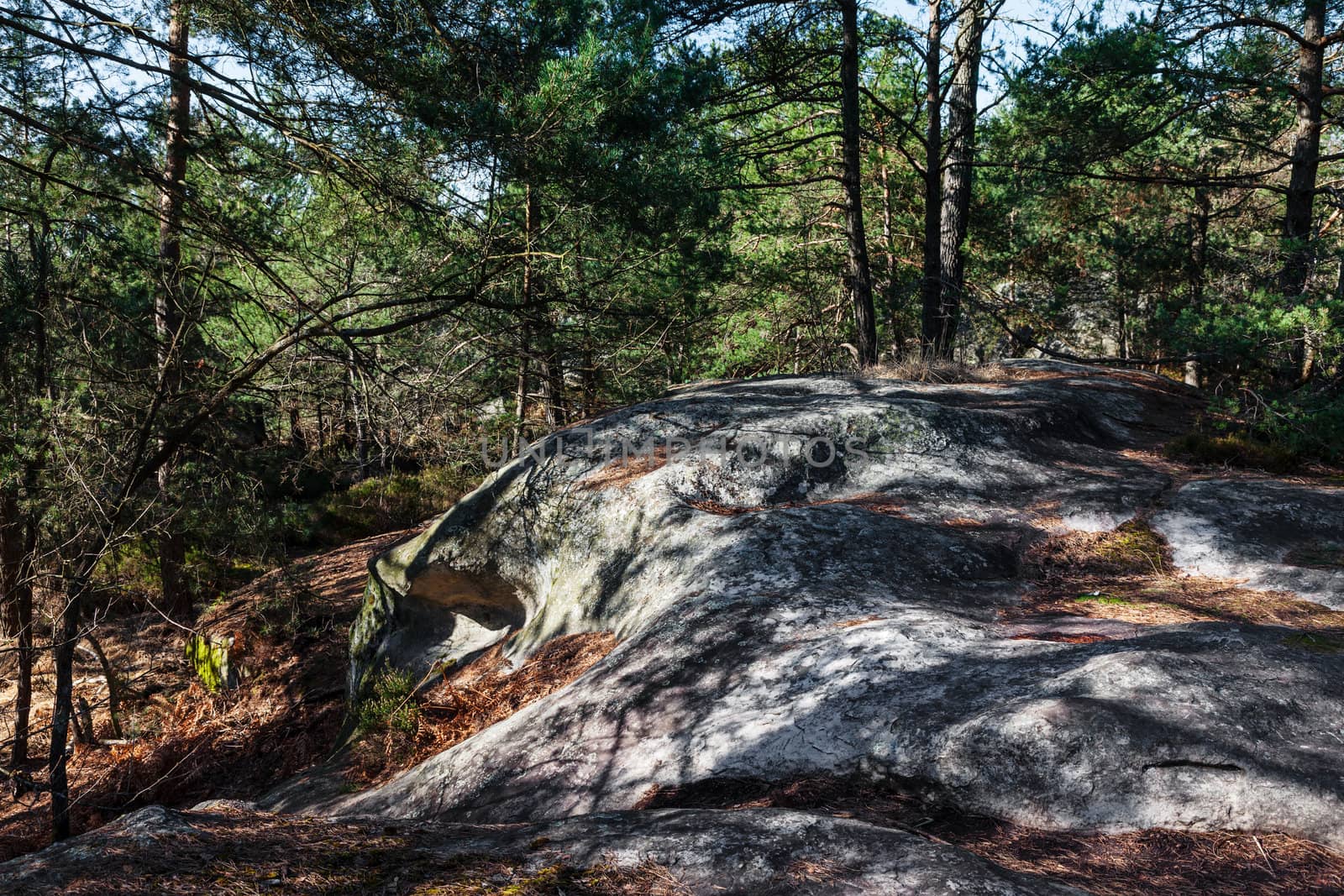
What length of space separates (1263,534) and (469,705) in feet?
18.9

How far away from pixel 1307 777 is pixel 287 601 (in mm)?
9560

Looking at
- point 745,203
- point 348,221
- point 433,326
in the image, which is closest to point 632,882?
point 348,221

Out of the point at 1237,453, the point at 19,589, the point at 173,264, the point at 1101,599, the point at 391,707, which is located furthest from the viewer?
the point at 1237,453

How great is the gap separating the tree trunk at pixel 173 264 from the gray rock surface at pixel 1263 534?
723 cm

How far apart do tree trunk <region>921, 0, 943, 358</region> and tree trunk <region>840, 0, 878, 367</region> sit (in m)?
0.82

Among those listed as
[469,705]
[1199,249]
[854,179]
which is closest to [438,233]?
[469,705]

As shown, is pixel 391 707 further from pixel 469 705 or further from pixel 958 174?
pixel 958 174

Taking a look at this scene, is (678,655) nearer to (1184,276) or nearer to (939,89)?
(939,89)

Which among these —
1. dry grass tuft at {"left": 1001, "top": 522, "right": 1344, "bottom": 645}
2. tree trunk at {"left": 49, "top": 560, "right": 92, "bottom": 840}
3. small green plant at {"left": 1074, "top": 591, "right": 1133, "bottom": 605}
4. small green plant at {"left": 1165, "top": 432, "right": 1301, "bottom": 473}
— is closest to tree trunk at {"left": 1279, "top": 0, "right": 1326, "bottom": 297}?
small green plant at {"left": 1165, "top": 432, "right": 1301, "bottom": 473}

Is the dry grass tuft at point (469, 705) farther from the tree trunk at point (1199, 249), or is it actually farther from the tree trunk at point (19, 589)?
the tree trunk at point (1199, 249)

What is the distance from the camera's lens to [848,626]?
4.52 metres

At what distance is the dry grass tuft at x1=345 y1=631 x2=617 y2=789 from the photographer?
591 cm

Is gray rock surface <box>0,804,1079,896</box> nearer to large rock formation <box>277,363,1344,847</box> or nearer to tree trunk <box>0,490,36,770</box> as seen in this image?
large rock formation <box>277,363,1344,847</box>

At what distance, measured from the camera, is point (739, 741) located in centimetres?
375
